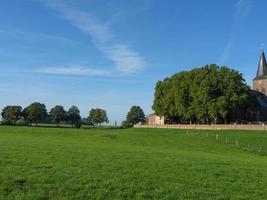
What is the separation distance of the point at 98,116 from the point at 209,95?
252 ft

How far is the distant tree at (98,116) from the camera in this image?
Answer: 175m

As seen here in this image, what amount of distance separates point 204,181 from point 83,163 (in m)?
5.32

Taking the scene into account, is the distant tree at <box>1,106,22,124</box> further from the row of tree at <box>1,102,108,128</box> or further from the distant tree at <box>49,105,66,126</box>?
the distant tree at <box>49,105,66,126</box>

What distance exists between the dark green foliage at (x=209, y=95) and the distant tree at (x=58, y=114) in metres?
63.0

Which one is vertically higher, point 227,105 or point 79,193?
point 227,105

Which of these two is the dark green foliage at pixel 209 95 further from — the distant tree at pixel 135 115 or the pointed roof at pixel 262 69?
the distant tree at pixel 135 115

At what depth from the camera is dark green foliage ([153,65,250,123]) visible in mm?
103519

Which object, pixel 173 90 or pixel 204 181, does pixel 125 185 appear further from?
pixel 173 90

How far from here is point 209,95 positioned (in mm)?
105188

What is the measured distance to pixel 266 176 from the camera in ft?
61.0

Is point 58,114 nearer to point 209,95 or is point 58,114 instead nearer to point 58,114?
point 58,114

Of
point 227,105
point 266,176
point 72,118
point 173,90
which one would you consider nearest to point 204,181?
point 266,176

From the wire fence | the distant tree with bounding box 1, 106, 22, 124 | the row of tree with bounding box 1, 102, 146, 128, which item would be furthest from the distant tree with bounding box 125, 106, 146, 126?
the wire fence

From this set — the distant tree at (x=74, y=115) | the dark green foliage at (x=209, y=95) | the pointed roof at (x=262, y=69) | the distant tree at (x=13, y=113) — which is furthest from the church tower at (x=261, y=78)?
the distant tree at (x=13, y=113)
